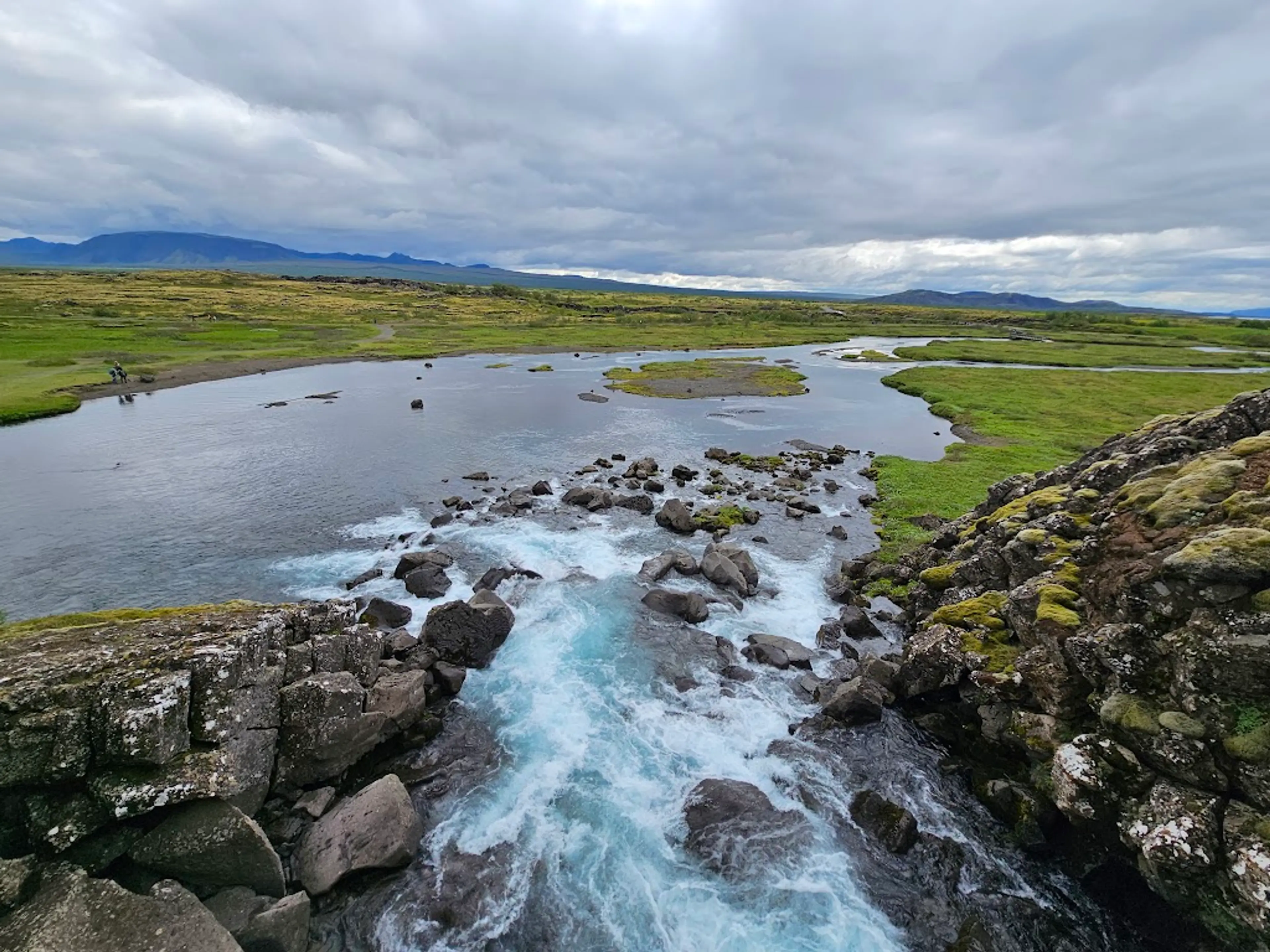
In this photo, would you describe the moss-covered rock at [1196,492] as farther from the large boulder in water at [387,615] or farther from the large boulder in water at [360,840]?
the large boulder in water at [387,615]

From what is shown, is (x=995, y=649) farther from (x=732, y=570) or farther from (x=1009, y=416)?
(x=1009, y=416)

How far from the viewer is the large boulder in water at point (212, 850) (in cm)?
1423

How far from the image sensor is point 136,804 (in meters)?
14.1

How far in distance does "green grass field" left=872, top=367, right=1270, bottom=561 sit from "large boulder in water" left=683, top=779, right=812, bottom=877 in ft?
71.0

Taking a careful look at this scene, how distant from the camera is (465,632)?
2680 cm

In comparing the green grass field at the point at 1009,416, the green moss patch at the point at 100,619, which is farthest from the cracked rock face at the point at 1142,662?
the green moss patch at the point at 100,619

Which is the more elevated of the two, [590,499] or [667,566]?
[667,566]

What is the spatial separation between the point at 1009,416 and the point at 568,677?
7393cm

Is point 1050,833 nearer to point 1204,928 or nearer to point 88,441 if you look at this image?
point 1204,928

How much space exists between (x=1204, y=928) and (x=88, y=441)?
82005 millimetres

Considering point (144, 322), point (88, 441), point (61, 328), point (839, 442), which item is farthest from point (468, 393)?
point (144, 322)

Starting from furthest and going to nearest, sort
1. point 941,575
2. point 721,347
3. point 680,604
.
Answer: point 721,347
point 680,604
point 941,575

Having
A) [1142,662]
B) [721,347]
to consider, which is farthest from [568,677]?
[721,347]

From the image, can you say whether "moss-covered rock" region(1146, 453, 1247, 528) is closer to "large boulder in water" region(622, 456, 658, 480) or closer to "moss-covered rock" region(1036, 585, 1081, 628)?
"moss-covered rock" region(1036, 585, 1081, 628)
